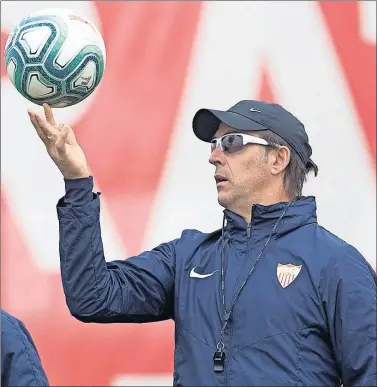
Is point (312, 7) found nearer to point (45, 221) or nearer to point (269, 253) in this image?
point (45, 221)

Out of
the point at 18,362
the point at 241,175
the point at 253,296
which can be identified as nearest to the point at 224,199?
the point at 241,175

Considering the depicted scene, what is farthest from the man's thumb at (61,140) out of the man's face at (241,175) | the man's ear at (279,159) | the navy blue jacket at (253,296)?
the man's ear at (279,159)

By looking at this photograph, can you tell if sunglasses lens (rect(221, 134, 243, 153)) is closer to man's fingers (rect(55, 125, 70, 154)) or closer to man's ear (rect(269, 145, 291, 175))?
man's ear (rect(269, 145, 291, 175))

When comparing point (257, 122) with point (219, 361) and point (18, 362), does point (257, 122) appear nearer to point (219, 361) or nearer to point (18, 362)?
point (219, 361)

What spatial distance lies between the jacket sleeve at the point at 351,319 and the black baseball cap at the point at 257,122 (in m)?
0.46

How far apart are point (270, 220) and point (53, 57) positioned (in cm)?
78

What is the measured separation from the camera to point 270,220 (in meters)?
2.81

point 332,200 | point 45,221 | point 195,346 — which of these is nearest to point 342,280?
point 195,346

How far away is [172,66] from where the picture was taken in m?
4.18

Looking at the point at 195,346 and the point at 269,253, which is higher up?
the point at 269,253

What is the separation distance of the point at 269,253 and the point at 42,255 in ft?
5.19

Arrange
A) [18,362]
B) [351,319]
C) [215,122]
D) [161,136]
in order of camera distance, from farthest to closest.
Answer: [161,136]
[215,122]
[351,319]
[18,362]

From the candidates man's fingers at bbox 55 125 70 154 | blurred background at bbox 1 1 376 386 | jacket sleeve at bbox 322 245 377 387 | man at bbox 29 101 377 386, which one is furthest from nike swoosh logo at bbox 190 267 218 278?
blurred background at bbox 1 1 376 386

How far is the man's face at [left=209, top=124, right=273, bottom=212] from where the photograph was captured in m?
2.88
